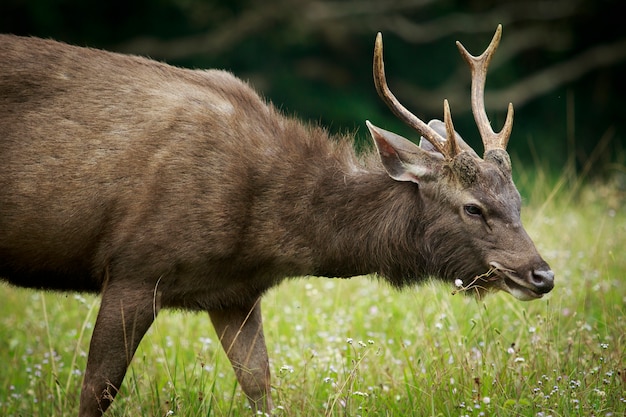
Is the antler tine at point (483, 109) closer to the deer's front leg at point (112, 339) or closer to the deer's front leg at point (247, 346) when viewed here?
the deer's front leg at point (247, 346)

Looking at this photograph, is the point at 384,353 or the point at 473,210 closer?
the point at 473,210

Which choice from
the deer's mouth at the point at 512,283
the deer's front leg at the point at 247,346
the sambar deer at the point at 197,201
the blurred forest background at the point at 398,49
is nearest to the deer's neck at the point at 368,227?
the sambar deer at the point at 197,201

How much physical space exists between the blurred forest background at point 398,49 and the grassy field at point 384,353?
9.19m

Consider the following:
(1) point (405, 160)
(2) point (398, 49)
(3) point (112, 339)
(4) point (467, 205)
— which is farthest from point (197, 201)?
(2) point (398, 49)

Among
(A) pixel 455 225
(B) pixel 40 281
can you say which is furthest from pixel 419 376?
(B) pixel 40 281

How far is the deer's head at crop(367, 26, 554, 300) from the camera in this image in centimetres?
465

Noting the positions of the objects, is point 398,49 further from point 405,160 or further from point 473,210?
point 473,210

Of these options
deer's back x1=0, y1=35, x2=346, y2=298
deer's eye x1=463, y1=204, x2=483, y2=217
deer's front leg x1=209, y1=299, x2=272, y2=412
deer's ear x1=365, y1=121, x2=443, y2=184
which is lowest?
deer's front leg x1=209, y1=299, x2=272, y2=412

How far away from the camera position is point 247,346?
Result: 5262 mm

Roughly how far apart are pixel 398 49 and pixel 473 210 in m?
14.5

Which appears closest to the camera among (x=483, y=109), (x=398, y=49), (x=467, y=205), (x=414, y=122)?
(x=467, y=205)

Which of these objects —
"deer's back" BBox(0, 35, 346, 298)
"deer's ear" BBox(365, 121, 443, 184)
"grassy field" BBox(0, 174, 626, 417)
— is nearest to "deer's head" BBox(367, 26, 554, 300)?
"deer's ear" BBox(365, 121, 443, 184)

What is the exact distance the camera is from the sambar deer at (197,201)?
468 cm

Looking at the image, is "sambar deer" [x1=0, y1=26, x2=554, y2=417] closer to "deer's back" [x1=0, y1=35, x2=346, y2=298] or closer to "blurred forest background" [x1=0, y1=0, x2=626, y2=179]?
"deer's back" [x1=0, y1=35, x2=346, y2=298]
